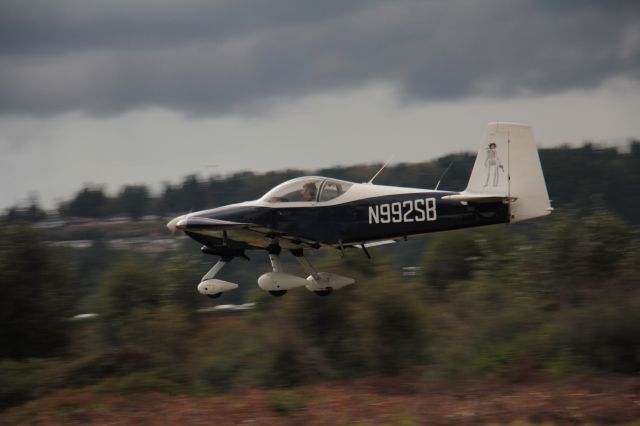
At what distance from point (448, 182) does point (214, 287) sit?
3884cm

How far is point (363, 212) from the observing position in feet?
59.4

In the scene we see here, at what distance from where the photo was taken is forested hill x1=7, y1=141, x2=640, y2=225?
192 ft

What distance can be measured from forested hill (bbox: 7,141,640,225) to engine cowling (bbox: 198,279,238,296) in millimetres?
35981

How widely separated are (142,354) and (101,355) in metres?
1.32

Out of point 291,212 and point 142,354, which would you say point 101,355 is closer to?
point 142,354

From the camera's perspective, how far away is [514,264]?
2733 cm

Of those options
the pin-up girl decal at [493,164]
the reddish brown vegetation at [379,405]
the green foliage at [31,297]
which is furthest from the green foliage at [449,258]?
the pin-up girl decal at [493,164]

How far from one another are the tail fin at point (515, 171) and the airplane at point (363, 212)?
2 cm

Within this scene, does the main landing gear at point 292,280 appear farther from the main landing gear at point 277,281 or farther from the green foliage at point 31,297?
the green foliage at point 31,297

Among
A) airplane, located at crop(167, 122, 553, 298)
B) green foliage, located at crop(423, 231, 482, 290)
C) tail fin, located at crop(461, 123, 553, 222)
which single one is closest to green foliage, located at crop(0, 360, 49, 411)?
airplane, located at crop(167, 122, 553, 298)

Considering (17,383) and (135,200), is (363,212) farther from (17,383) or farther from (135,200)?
(135,200)

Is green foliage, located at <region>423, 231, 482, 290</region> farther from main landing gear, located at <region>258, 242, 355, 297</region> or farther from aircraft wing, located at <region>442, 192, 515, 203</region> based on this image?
aircraft wing, located at <region>442, 192, 515, 203</region>

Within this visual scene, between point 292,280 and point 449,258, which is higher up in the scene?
point 292,280

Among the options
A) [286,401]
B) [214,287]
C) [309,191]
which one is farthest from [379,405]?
[309,191]
